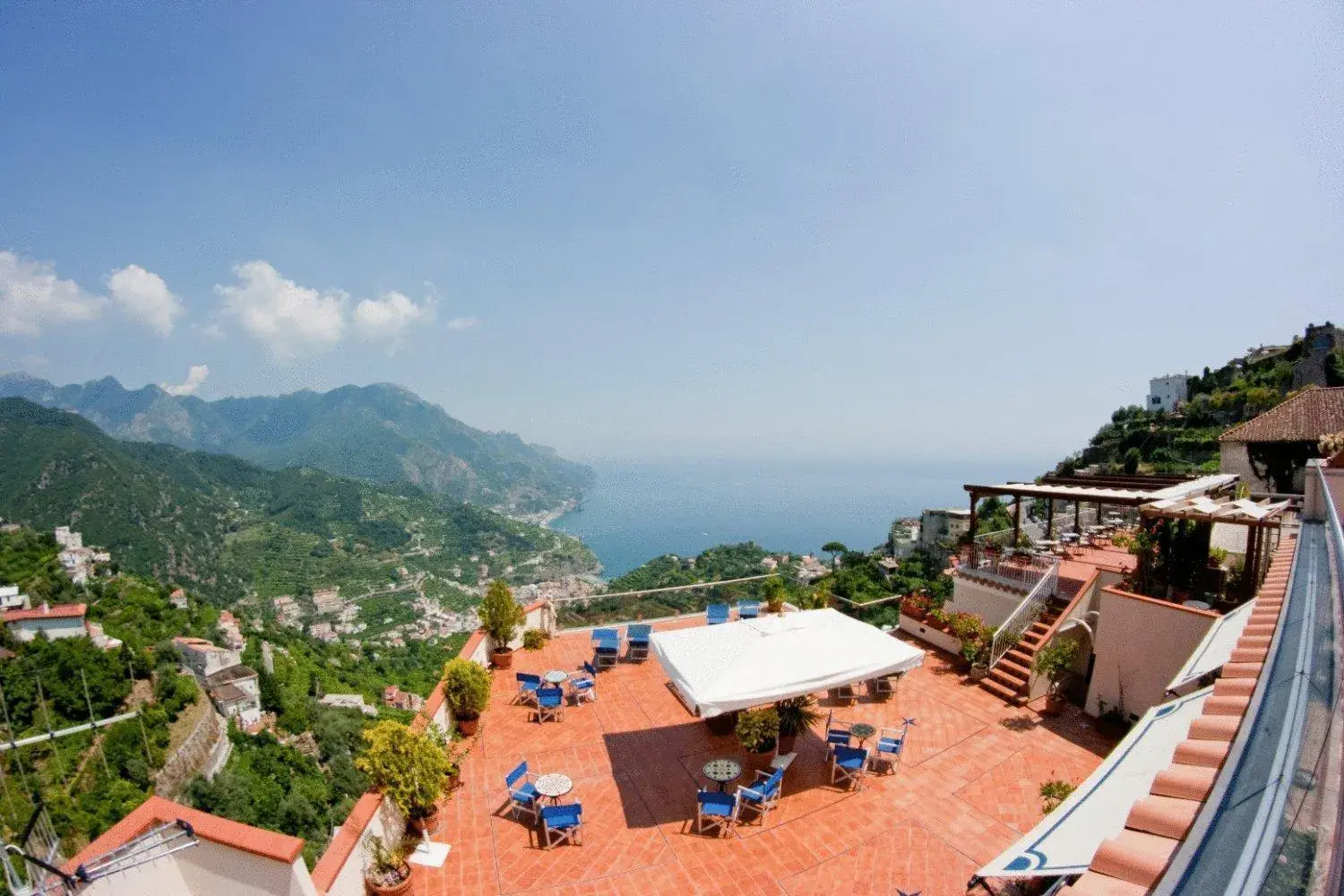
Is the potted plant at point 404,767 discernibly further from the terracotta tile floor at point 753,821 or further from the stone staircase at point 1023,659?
the stone staircase at point 1023,659

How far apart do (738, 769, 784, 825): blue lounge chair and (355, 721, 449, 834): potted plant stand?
3.32m

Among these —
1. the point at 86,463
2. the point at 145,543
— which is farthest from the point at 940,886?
the point at 86,463

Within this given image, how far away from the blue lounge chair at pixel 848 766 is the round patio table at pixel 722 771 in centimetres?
124

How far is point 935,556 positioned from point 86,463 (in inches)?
6286

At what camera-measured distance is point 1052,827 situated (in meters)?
3.91

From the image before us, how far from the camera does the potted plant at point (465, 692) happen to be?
790 cm

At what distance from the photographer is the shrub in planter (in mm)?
7203

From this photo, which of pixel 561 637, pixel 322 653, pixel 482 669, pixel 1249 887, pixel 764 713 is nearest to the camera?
pixel 1249 887

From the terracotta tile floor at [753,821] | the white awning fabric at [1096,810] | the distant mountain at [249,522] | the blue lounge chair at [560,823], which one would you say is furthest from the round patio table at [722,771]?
the distant mountain at [249,522]

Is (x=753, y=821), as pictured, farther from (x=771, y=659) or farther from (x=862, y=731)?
(x=862, y=731)

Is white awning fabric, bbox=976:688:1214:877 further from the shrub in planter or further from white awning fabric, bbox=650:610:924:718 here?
the shrub in planter

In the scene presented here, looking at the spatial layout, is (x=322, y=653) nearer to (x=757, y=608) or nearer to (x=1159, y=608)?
(x=757, y=608)

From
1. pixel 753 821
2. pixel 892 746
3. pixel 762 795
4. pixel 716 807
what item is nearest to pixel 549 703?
pixel 716 807

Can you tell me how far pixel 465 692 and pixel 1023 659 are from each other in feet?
29.7
